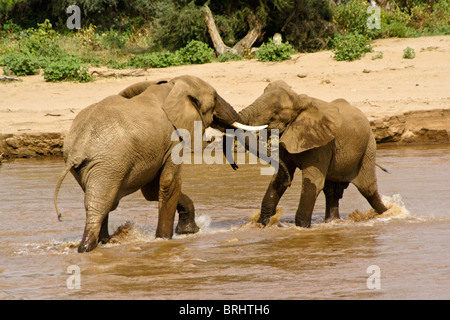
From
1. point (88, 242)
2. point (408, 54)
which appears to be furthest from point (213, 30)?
point (88, 242)

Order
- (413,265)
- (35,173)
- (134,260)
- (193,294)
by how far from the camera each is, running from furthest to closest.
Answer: (35,173) < (134,260) < (413,265) < (193,294)

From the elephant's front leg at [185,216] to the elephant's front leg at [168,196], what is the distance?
356 mm

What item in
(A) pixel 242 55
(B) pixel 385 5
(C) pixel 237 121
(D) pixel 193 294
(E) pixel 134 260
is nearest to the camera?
(D) pixel 193 294

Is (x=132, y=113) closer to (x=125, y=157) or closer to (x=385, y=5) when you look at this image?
(x=125, y=157)

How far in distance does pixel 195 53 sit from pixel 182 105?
10.5 meters

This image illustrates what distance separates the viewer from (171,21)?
18.5 metres

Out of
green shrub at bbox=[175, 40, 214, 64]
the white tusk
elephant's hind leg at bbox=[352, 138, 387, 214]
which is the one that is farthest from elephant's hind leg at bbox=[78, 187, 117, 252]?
green shrub at bbox=[175, 40, 214, 64]

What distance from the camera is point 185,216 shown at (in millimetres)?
7324

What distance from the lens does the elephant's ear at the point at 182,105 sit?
21.6ft

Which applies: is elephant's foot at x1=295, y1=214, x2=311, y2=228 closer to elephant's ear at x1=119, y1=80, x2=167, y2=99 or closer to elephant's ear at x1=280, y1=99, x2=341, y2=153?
elephant's ear at x1=280, y1=99, x2=341, y2=153

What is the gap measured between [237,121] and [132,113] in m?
1.20

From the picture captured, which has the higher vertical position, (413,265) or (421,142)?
(413,265)
